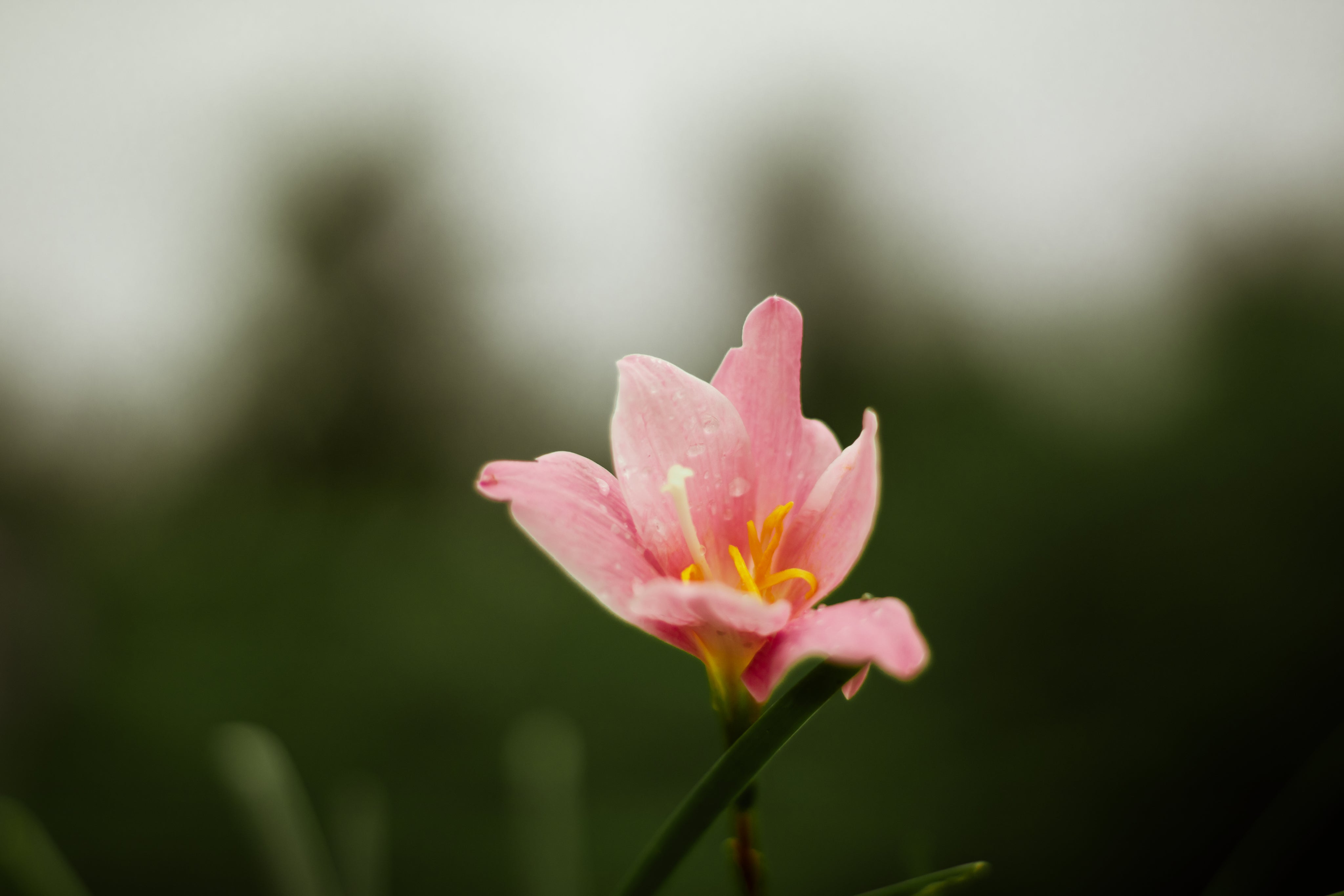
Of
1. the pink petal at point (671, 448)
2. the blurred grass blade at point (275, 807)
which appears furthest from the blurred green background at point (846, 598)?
the pink petal at point (671, 448)

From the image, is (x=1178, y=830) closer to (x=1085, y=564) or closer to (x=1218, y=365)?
(x=1085, y=564)

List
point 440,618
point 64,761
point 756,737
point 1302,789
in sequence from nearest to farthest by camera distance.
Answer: point 756,737, point 1302,789, point 64,761, point 440,618

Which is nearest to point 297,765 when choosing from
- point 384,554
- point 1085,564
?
point 384,554

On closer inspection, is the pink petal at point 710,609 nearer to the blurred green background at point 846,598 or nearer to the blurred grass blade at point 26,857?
the blurred grass blade at point 26,857

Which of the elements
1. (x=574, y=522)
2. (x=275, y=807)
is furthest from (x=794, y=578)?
(x=275, y=807)

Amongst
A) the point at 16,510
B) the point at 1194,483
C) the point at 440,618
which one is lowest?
the point at 440,618

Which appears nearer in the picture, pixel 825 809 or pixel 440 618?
pixel 825 809

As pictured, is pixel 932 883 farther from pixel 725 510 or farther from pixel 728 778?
pixel 725 510
